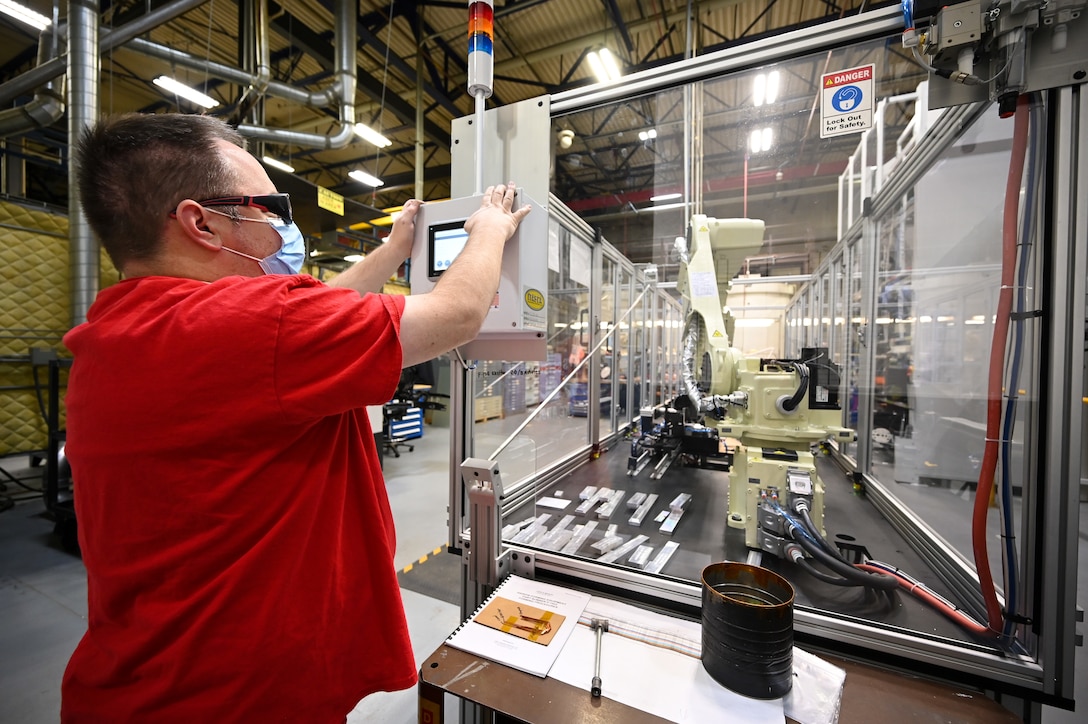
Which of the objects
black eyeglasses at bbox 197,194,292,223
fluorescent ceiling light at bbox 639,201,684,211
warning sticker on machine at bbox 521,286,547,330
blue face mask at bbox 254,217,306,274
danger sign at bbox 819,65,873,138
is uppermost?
fluorescent ceiling light at bbox 639,201,684,211

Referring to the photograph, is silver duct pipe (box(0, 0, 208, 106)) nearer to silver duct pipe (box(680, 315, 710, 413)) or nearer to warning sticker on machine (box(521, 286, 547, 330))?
warning sticker on machine (box(521, 286, 547, 330))

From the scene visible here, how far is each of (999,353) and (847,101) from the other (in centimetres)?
83

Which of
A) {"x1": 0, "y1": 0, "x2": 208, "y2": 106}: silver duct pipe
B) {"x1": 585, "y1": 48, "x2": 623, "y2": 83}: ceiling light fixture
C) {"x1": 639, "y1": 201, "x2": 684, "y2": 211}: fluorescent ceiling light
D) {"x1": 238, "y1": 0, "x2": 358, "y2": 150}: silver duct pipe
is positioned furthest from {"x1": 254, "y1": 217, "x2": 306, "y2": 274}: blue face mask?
{"x1": 238, "y1": 0, "x2": 358, "y2": 150}: silver duct pipe

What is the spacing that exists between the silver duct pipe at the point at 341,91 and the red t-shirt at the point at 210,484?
5.10 metres

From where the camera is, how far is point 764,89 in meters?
1.86

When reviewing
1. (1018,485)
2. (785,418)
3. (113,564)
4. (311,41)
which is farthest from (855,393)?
(311,41)

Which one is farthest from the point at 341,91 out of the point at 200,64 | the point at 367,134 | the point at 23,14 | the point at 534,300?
the point at 534,300

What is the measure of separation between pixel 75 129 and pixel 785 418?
17.6 feet

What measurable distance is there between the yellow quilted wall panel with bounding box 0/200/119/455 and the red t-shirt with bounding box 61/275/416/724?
6.00 m

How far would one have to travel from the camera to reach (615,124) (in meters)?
4.71

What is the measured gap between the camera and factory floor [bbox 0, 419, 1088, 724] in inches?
72.5

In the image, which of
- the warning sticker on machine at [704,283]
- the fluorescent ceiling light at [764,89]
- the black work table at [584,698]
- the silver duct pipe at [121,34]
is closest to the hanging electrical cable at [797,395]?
the warning sticker on machine at [704,283]

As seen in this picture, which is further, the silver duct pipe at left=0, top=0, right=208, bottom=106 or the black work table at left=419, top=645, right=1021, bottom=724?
the silver duct pipe at left=0, top=0, right=208, bottom=106

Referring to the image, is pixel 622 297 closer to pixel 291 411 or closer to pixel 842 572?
pixel 842 572
